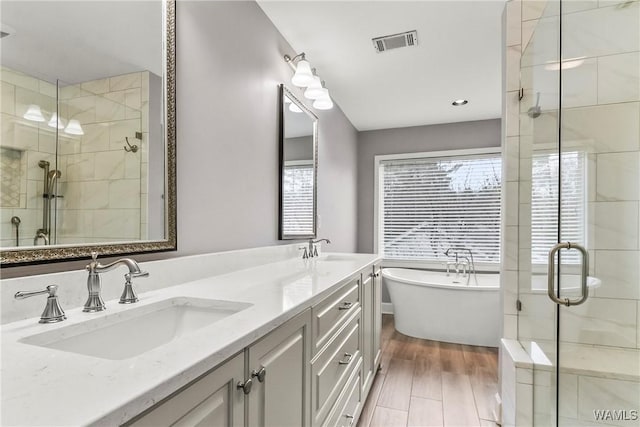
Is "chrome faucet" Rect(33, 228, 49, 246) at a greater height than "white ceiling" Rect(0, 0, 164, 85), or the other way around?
"white ceiling" Rect(0, 0, 164, 85)

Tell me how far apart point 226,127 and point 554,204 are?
1651 mm

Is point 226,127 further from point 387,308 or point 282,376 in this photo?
point 387,308

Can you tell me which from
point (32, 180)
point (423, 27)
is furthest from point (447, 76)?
point (32, 180)

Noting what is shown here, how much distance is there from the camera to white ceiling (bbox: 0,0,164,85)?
860mm

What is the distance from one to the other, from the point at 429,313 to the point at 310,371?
2.53 m

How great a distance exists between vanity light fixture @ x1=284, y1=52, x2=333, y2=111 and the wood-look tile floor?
81.4 inches

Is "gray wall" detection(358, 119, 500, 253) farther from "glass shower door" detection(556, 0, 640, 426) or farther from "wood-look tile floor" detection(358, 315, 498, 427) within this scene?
"glass shower door" detection(556, 0, 640, 426)

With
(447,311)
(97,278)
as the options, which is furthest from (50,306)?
(447,311)

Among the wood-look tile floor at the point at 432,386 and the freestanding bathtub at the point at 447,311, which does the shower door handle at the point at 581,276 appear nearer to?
the wood-look tile floor at the point at 432,386

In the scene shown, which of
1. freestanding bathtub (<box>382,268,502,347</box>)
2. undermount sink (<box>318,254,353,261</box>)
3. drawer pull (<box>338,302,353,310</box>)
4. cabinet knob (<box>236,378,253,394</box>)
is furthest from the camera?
freestanding bathtub (<box>382,268,502,347</box>)

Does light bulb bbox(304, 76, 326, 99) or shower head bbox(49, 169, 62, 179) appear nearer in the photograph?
shower head bbox(49, 169, 62, 179)

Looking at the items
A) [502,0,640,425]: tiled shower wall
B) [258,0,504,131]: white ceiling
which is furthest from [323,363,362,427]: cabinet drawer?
[258,0,504,131]: white ceiling

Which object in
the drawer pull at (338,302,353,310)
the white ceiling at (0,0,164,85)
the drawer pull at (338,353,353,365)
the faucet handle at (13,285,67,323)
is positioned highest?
the white ceiling at (0,0,164,85)

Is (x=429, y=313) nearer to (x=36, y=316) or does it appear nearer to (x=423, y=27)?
(x=423, y=27)
